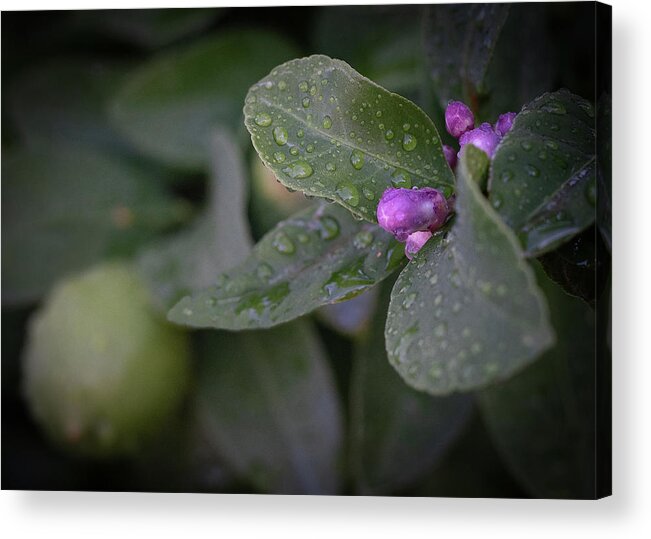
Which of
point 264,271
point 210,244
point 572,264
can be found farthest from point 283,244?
point 210,244

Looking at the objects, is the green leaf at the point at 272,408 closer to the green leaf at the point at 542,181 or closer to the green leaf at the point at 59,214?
the green leaf at the point at 59,214

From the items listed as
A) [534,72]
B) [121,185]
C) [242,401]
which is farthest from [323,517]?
[534,72]

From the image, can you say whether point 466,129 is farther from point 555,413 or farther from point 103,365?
point 103,365

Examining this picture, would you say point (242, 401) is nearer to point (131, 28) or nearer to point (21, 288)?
point (21, 288)

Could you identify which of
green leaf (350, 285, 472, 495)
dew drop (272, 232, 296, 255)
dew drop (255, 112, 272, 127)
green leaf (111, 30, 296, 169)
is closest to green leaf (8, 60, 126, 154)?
green leaf (111, 30, 296, 169)

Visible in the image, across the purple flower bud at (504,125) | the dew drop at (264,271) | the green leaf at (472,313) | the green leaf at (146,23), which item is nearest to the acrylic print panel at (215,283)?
the green leaf at (146,23)
